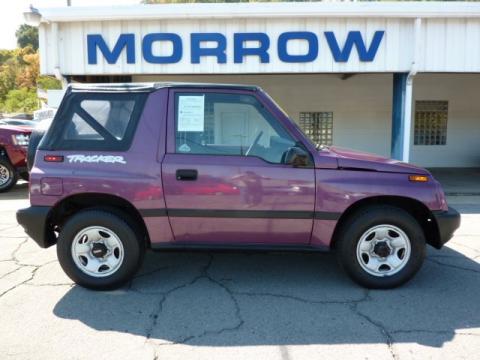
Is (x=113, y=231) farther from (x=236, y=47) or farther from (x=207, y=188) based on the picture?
(x=236, y=47)

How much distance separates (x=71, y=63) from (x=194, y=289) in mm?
7292

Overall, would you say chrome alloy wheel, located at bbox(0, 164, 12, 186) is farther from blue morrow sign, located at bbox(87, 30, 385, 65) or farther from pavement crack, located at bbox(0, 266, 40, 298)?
pavement crack, located at bbox(0, 266, 40, 298)

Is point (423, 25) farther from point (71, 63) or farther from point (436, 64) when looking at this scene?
point (71, 63)

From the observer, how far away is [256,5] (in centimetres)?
891

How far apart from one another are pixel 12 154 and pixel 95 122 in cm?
639

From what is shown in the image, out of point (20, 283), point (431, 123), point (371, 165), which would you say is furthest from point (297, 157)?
point (431, 123)

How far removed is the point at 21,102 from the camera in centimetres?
5422

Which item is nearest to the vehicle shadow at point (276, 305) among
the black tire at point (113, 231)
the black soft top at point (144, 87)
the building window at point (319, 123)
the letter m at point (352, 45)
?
the black tire at point (113, 231)

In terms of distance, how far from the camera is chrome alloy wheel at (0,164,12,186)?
30.5 feet

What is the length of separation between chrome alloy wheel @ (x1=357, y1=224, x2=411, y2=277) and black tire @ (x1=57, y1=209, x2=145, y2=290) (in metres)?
2.00

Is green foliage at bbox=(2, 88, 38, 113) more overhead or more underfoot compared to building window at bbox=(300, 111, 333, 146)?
more overhead

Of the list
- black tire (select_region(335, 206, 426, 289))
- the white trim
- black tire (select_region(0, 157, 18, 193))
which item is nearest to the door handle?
black tire (select_region(335, 206, 426, 289))

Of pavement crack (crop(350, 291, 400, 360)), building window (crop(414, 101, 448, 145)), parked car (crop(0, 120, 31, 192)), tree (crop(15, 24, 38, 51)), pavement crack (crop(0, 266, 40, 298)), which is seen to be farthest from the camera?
tree (crop(15, 24, 38, 51))

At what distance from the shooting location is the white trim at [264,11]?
8859 mm
